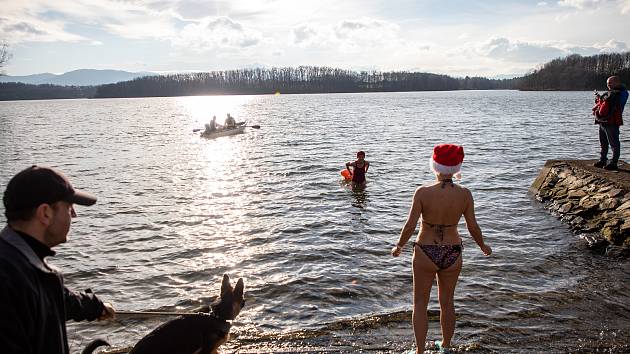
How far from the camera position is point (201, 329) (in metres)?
4.04

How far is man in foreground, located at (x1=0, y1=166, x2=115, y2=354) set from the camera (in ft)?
7.48

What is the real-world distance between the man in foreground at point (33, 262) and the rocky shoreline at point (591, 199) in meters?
9.88

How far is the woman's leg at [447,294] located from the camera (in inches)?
193

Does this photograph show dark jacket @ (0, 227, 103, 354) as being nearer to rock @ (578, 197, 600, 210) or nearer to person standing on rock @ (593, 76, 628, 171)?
rock @ (578, 197, 600, 210)

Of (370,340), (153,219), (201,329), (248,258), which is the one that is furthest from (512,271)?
(153,219)

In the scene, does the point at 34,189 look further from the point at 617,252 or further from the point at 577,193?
the point at 577,193

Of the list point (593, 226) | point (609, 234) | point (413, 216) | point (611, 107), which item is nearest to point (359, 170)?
point (593, 226)

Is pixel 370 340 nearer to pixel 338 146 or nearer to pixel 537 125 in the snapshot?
pixel 338 146

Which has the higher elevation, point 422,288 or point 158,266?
point 422,288

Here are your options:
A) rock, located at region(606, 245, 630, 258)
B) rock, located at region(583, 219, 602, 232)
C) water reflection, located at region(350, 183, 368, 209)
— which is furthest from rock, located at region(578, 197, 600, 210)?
water reflection, located at region(350, 183, 368, 209)

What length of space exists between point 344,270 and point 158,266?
12.7 ft

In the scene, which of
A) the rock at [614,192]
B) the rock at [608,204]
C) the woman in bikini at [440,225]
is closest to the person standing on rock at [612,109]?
the rock at [614,192]

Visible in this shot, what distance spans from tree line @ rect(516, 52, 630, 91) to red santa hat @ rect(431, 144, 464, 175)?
162 m

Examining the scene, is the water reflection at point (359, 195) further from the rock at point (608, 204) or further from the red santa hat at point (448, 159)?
the red santa hat at point (448, 159)
